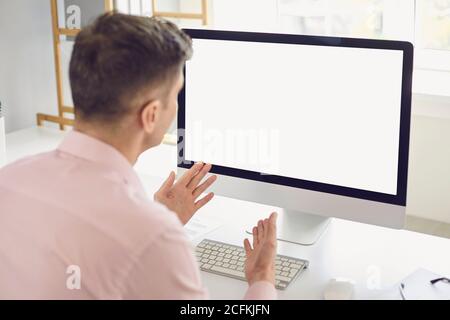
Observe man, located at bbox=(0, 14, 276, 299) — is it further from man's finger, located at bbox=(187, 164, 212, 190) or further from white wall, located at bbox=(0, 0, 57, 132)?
white wall, located at bbox=(0, 0, 57, 132)

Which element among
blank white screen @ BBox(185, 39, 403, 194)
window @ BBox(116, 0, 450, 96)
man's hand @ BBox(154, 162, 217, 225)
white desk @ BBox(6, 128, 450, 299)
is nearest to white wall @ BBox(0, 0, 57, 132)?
window @ BBox(116, 0, 450, 96)

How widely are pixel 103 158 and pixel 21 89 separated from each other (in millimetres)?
2128

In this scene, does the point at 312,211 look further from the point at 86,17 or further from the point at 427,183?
the point at 86,17

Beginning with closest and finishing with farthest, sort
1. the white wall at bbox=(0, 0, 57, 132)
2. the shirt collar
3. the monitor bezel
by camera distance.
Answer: the shirt collar → the monitor bezel → the white wall at bbox=(0, 0, 57, 132)

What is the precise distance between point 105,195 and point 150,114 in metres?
0.15

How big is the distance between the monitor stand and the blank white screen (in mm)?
145

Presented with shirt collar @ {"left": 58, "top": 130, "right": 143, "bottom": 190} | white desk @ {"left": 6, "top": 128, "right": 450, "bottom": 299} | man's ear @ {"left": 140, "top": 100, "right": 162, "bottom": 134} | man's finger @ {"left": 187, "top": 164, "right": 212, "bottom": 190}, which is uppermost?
man's ear @ {"left": 140, "top": 100, "right": 162, "bottom": 134}

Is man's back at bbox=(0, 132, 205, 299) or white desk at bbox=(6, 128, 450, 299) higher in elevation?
man's back at bbox=(0, 132, 205, 299)

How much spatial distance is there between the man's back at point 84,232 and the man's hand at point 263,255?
26 centimetres

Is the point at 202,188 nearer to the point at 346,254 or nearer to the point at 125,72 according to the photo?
the point at 346,254

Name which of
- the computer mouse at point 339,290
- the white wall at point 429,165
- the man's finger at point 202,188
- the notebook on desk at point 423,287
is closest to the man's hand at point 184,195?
the man's finger at point 202,188

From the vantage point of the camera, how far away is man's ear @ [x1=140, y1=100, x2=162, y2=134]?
1.03 m

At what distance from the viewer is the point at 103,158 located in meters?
1.03

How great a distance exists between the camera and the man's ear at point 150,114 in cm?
103
